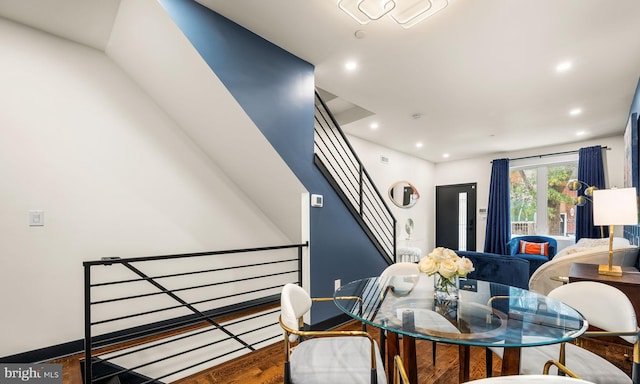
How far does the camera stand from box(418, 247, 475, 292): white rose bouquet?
5.16ft

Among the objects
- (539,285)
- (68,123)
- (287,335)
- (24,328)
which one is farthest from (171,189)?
(539,285)

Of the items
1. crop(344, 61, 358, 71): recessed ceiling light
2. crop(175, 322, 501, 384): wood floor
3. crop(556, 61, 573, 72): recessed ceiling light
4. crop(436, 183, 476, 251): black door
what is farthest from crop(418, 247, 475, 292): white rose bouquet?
crop(436, 183, 476, 251): black door

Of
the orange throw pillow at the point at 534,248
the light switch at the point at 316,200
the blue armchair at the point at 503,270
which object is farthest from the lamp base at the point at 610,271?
the orange throw pillow at the point at 534,248

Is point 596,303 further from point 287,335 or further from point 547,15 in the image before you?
point 547,15

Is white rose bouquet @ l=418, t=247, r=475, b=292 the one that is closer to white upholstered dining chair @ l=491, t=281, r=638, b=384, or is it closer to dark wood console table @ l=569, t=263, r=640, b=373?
white upholstered dining chair @ l=491, t=281, r=638, b=384

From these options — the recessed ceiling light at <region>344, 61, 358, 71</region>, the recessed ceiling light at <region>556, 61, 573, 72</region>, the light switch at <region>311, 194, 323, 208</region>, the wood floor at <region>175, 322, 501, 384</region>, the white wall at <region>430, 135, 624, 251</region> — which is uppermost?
the recessed ceiling light at <region>344, 61, 358, 71</region>

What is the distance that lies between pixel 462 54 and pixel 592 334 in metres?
→ 2.39

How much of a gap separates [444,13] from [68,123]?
3192mm

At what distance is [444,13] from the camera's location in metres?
2.13

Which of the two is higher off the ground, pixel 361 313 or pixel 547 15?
pixel 547 15

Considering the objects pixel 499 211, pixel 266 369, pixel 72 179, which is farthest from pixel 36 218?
pixel 499 211

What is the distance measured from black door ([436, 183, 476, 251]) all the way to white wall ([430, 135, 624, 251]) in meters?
0.14

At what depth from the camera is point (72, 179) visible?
2398 millimetres

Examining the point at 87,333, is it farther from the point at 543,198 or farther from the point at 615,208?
the point at 543,198
